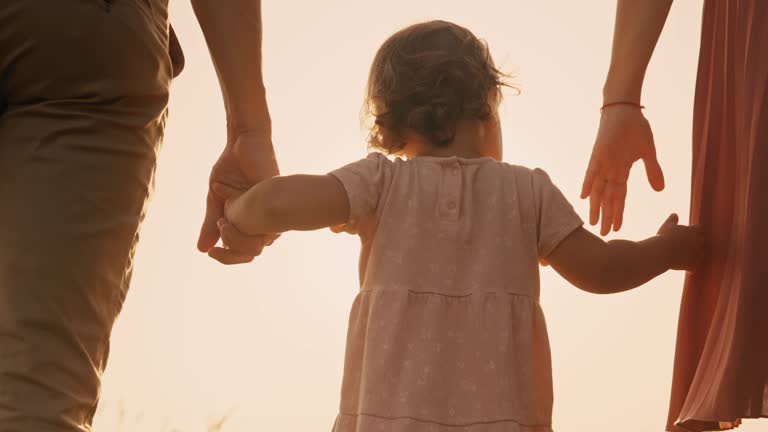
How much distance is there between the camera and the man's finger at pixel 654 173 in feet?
7.82

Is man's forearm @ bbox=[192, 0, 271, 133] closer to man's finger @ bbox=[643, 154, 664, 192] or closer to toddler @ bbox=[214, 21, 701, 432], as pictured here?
toddler @ bbox=[214, 21, 701, 432]

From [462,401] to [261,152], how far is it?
781 millimetres

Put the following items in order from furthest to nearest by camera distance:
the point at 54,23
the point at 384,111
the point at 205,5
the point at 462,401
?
the point at 384,111 → the point at 205,5 → the point at 462,401 → the point at 54,23

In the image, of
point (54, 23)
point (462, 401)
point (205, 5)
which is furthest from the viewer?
point (205, 5)

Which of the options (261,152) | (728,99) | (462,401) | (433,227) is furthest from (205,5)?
(728,99)

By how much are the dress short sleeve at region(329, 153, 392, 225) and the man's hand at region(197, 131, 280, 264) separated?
300 mm

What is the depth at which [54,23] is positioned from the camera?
145 centimetres

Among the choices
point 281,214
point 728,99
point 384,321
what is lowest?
point 384,321

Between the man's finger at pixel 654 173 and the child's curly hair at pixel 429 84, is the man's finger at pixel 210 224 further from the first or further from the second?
the man's finger at pixel 654 173

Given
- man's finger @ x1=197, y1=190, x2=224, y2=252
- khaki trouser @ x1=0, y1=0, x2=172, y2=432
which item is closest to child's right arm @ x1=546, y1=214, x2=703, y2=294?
man's finger @ x1=197, y1=190, x2=224, y2=252

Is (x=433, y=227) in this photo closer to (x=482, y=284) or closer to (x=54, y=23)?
(x=482, y=284)

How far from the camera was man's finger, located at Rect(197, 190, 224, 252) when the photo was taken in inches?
100

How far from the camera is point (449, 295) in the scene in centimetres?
211

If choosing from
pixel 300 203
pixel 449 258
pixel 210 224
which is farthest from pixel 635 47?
pixel 210 224
